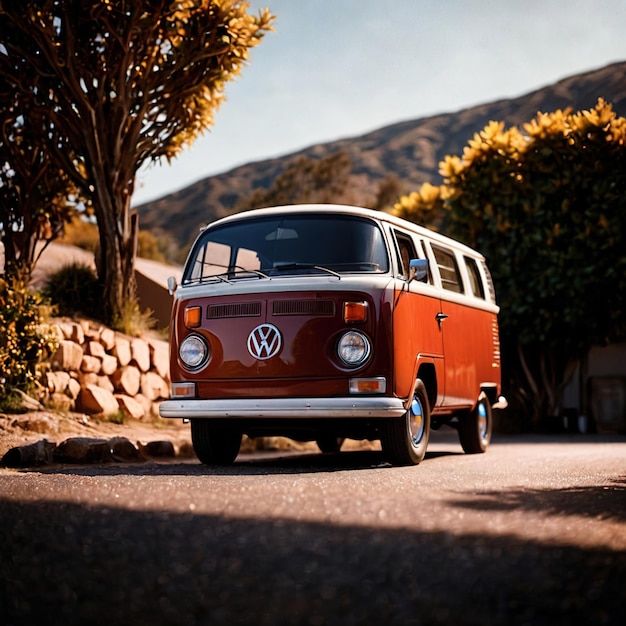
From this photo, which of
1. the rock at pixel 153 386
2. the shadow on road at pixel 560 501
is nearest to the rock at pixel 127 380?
the rock at pixel 153 386

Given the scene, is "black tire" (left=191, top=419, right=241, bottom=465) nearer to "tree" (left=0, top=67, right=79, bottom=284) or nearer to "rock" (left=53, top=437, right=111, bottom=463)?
"rock" (left=53, top=437, right=111, bottom=463)

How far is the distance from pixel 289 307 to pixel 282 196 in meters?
37.9

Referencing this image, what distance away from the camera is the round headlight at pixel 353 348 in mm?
7426

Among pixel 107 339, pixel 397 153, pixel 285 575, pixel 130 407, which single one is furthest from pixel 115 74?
pixel 397 153

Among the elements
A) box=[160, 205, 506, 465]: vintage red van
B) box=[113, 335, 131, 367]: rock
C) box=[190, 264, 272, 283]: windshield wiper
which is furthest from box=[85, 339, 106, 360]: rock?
box=[190, 264, 272, 283]: windshield wiper

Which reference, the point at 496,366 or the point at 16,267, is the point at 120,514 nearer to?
the point at 496,366

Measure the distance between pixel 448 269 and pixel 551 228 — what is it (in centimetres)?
765

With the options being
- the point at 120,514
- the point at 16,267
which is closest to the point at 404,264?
the point at 120,514

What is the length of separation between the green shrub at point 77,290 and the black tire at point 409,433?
607 centimetres

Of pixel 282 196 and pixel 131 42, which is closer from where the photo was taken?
pixel 131 42

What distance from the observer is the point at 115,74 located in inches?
499

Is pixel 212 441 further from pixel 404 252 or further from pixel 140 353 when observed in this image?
pixel 140 353

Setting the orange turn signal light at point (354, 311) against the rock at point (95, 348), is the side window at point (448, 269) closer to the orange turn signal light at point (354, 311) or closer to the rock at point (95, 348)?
the orange turn signal light at point (354, 311)

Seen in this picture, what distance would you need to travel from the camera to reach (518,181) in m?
17.2
